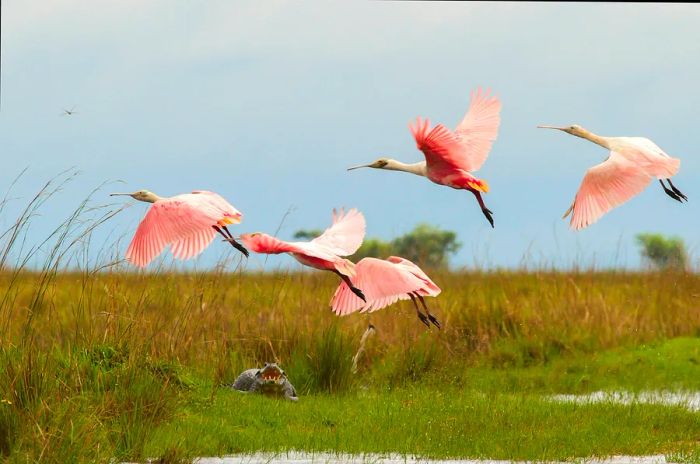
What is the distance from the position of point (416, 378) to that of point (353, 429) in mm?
3200

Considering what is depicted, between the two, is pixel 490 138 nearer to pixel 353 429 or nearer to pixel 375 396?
pixel 353 429

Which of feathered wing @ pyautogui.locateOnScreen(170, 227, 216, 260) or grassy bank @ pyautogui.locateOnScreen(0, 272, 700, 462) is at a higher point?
feathered wing @ pyautogui.locateOnScreen(170, 227, 216, 260)

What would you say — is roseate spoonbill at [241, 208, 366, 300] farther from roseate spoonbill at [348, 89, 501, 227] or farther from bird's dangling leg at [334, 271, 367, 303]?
roseate spoonbill at [348, 89, 501, 227]

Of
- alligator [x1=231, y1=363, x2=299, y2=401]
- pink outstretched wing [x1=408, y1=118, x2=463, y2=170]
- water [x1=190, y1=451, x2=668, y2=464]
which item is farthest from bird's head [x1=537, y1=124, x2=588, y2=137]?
alligator [x1=231, y1=363, x2=299, y2=401]

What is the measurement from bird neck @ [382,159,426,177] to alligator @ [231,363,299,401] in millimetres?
5539

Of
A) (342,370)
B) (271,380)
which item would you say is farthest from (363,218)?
(342,370)

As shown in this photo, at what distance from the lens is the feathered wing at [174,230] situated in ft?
14.6

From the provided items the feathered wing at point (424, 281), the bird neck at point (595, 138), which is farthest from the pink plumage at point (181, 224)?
the bird neck at point (595, 138)

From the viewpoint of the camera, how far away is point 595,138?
5.90 metres

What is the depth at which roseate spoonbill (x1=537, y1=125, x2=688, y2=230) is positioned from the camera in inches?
207

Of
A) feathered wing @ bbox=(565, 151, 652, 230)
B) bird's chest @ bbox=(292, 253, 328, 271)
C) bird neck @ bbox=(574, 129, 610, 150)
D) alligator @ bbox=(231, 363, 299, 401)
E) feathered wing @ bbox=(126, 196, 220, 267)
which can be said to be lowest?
alligator @ bbox=(231, 363, 299, 401)

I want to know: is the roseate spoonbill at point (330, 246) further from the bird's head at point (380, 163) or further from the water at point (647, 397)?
the water at point (647, 397)

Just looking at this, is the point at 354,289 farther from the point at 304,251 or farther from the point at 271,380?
the point at 271,380

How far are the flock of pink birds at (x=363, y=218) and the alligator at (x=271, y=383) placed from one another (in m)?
5.53
